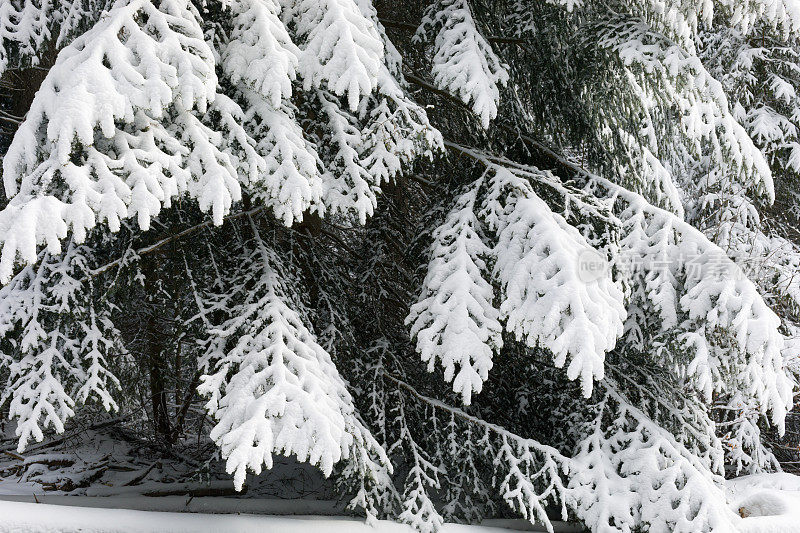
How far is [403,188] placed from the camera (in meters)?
6.17

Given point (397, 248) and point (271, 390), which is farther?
point (397, 248)

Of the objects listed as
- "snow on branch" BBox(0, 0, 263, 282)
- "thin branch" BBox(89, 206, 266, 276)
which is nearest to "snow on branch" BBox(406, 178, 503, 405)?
"thin branch" BBox(89, 206, 266, 276)

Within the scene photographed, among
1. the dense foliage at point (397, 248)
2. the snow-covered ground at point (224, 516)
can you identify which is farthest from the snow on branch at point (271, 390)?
the snow-covered ground at point (224, 516)

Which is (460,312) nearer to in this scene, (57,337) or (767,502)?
(57,337)

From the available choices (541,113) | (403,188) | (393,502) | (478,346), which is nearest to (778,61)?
(541,113)

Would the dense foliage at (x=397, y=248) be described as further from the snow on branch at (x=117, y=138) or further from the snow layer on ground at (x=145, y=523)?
the snow layer on ground at (x=145, y=523)

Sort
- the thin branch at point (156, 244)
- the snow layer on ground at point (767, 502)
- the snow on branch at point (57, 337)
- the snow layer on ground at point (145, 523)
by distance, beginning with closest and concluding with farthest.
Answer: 1. the snow layer on ground at point (145, 523)
2. the snow on branch at point (57, 337)
3. the thin branch at point (156, 244)
4. the snow layer on ground at point (767, 502)

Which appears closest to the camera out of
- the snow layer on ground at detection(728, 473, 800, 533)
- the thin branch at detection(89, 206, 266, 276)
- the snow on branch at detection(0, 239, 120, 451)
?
the snow on branch at detection(0, 239, 120, 451)

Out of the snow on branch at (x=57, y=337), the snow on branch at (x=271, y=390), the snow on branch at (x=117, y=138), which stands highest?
the snow on branch at (x=117, y=138)

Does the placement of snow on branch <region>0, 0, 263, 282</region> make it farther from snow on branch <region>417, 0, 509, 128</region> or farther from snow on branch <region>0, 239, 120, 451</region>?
snow on branch <region>417, 0, 509, 128</region>

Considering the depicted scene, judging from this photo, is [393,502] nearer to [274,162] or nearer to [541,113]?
[274,162]

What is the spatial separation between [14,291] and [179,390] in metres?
3.01

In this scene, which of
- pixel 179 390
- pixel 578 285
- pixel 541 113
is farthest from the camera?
pixel 179 390

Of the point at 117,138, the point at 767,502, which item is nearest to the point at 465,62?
the point at 117,138
